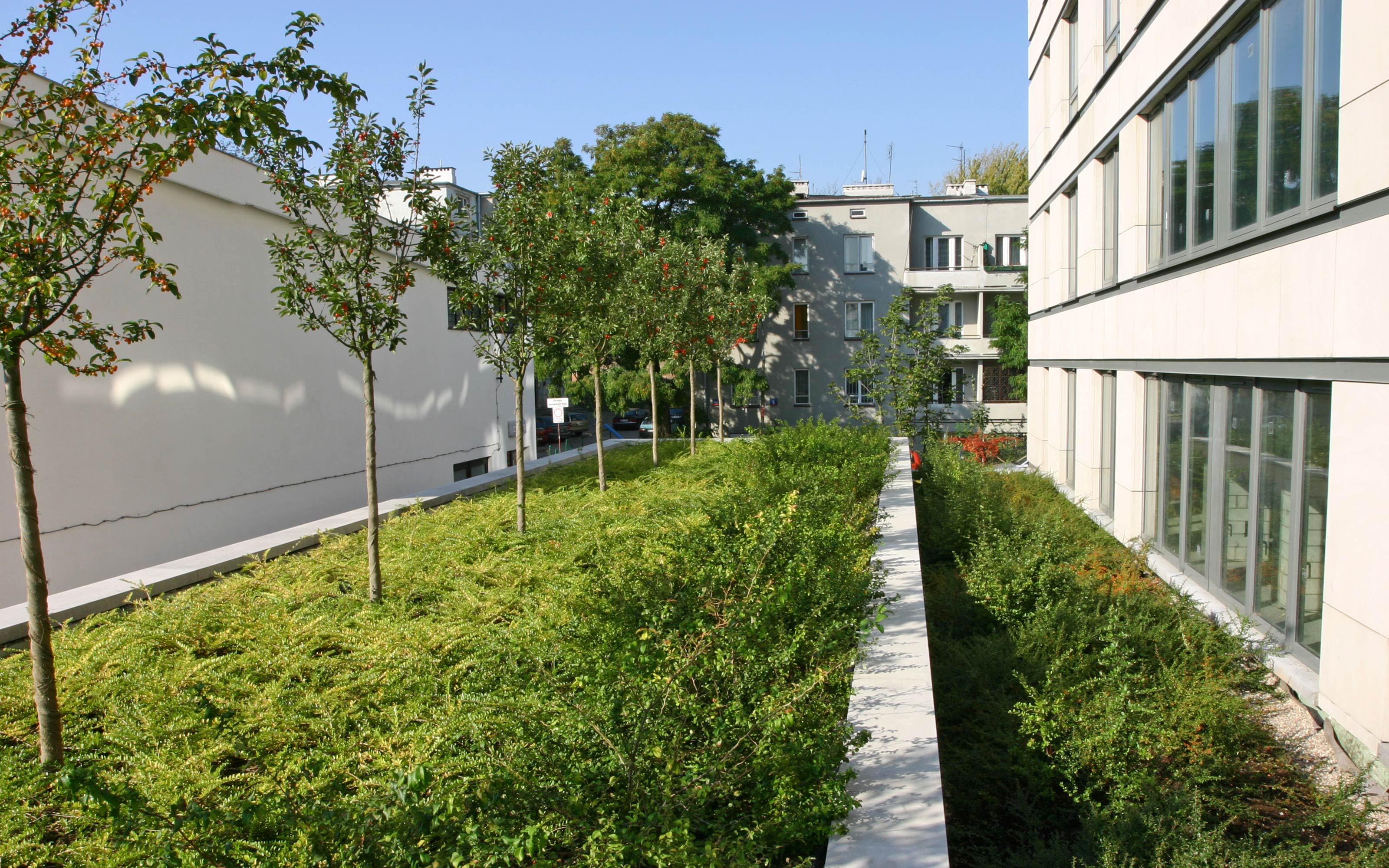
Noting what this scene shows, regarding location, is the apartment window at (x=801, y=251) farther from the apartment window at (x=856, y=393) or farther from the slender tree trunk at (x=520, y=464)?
the slender tree trunk at (x=520, y=464)

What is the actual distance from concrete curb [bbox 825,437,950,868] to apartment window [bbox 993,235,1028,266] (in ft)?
106

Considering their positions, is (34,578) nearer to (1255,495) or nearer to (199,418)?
(199,418)

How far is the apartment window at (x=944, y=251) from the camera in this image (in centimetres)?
3612

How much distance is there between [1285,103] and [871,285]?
97.2 ft

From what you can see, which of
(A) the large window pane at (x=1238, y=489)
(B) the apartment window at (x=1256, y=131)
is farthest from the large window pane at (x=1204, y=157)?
(A) the large window pane at (x=1238, y=489)

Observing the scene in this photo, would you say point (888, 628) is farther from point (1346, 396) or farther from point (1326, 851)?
point (1346, 396)

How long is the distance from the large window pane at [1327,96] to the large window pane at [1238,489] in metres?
1.99

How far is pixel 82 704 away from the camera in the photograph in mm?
4832

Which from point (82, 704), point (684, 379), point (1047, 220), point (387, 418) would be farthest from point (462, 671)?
point (684, 379)

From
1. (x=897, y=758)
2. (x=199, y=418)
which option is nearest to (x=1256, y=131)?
(x=897, y=758)

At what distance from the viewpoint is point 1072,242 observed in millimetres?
14789

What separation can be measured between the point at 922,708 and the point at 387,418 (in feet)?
44.6

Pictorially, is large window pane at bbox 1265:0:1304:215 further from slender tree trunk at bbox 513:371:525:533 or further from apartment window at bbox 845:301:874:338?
apartment window at bbox 845:301:874:338

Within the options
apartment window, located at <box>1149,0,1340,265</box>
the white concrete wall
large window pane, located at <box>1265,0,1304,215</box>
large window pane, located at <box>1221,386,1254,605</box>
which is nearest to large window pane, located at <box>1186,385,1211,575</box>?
large window pane, located at <box>1221,386,1254,605</box>
